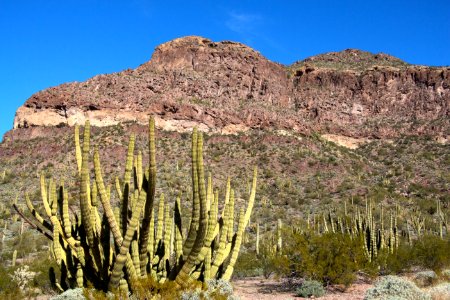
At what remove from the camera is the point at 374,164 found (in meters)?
52.8

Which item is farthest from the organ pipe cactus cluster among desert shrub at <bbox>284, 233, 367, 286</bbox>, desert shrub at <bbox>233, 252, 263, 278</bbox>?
desert shrub at <bbox>233, 252, 263, 278</bbox>

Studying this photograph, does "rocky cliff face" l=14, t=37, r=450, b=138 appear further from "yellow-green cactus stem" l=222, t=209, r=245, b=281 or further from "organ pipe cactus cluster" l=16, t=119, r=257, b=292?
"organ pipe cactus cluster" l=16, t=119, r=257, b=292

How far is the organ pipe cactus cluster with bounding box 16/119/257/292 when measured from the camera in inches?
241

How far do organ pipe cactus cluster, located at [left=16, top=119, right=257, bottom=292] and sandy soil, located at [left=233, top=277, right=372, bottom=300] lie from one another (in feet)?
13.2

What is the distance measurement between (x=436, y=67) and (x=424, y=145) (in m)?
22.0

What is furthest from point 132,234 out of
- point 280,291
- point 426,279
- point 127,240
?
→ point 426,279

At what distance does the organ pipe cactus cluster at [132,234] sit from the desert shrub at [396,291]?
3.58 meters

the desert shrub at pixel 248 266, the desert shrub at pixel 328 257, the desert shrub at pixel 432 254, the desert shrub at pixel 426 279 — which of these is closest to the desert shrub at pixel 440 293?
the desert shrub at pixel 328 257

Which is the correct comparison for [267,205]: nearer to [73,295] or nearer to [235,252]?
[235,252]

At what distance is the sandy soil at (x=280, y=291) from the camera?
12000 millimetres

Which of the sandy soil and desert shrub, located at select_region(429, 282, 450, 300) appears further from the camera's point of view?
the sandy soil

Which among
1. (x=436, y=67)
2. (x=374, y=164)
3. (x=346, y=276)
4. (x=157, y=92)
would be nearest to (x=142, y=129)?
(x=157, y=92)

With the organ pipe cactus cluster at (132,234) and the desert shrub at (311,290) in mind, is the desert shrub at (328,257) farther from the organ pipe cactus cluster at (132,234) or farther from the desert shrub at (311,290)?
the organ pipe cactus cluster at (132,234)

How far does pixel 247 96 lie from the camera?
64.4 meters
